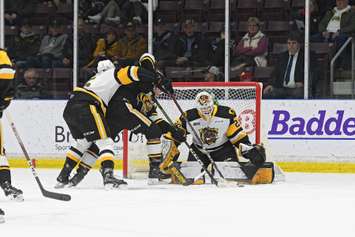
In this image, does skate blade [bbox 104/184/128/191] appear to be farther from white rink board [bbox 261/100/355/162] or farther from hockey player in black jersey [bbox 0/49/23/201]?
white rink board [bbox 261/100/355/162]

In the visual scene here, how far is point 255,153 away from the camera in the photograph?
7.55m

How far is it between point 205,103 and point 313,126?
185cm

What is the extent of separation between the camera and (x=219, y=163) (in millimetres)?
7676

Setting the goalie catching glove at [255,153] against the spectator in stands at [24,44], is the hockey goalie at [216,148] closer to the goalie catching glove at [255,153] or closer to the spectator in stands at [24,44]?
the goalie catching glove at [255,153]

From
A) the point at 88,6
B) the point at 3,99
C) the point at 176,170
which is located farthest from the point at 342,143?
the point at 3,99

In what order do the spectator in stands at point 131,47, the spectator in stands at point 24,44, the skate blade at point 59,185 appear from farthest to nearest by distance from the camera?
1. the spectator in stands at point 24,44
2. the spectator in stands at point 131,47
3. the skate blade at point 59,185

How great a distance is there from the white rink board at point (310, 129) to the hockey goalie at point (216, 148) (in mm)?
1262

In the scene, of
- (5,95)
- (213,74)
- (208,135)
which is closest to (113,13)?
(213,74)

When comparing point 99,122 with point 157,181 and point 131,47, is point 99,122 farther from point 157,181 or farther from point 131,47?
point 131,47

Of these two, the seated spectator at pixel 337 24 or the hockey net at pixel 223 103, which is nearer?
the hockey net at pixel 223 103

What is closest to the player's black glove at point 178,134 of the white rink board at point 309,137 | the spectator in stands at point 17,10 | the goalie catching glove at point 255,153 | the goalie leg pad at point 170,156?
the goalie leg pad at point 170,156

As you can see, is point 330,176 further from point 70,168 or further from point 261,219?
point 261,219

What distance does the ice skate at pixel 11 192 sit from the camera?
6.02m

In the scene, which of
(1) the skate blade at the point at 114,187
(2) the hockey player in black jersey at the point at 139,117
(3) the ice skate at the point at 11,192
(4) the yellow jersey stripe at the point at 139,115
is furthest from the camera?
(4) the yellow jersey stripe at the point at 139,115
